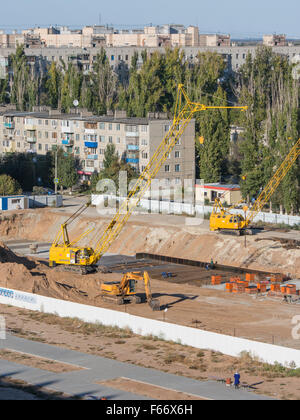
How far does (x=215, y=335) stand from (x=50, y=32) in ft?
483

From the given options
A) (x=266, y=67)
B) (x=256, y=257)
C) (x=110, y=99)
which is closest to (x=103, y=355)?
(x=256, y=257)

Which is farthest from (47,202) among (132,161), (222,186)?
(222,186)

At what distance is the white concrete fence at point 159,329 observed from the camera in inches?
1323

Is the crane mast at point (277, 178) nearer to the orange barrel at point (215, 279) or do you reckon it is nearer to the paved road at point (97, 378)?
the orange barrel at point (215, 279)

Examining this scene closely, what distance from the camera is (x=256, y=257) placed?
57.9 metres

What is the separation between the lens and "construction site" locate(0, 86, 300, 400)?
4412cm

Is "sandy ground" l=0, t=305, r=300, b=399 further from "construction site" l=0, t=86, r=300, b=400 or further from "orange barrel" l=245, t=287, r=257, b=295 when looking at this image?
"orange barrel" l=245, t=287, r=257, b=295

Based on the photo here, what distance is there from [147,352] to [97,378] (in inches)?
192

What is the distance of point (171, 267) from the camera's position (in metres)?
58.2

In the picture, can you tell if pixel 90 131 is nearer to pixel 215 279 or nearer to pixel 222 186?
pixel 222 186

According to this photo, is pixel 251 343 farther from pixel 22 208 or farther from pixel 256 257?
pixel 22 208

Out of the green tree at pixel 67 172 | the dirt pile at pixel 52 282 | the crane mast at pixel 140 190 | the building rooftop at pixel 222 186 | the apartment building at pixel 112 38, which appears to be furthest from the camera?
the apartment building at pixel 112 38

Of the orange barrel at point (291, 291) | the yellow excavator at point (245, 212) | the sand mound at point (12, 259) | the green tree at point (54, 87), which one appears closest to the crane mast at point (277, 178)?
the yellow excavator at point (245, 212)

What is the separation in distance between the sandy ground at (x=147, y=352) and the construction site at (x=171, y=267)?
3.70m
